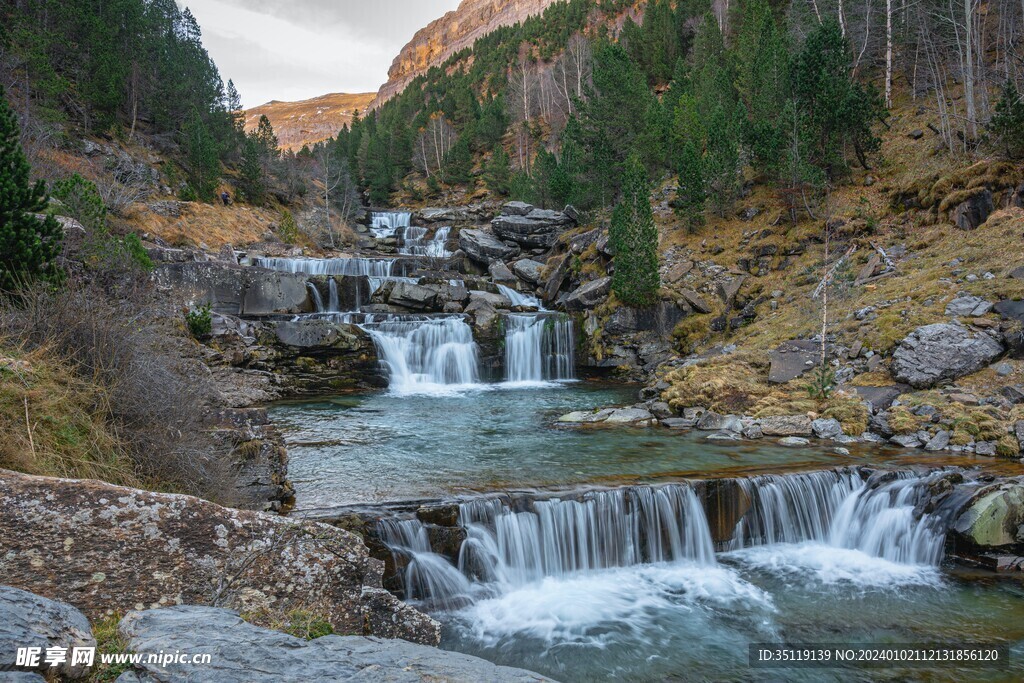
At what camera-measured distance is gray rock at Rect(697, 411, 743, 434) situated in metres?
13.8

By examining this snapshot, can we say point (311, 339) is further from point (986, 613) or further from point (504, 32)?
point (504, 32)

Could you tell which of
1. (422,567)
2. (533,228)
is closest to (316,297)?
(533,228)

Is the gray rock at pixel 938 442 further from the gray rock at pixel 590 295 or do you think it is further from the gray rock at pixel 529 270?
the gray rock at pixel 529 270

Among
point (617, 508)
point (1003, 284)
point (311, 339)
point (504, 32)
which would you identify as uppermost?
point (504, 32)

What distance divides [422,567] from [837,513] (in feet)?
25.2

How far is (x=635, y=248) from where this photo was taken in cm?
2434

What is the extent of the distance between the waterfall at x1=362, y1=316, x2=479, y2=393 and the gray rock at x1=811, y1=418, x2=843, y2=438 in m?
13.9

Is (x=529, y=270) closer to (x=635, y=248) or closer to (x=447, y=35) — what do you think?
(x=635, y=248)

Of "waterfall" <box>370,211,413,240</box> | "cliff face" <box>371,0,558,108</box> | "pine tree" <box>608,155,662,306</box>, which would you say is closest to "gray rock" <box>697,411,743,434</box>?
"pine tree" <box>608,155,662,306</box>

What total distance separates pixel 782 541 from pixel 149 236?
33096 mm

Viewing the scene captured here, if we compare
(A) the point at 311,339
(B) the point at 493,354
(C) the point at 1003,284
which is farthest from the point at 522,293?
(C) the point at 1003,284

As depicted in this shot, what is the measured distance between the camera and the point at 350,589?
14.7 feet

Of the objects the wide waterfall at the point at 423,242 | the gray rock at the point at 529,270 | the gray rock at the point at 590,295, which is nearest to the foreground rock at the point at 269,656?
the gray rock at the point at 590,295

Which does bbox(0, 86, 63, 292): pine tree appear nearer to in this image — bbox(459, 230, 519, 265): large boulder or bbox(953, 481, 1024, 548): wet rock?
bbox(953, 481, 1024, 548): wet rock
